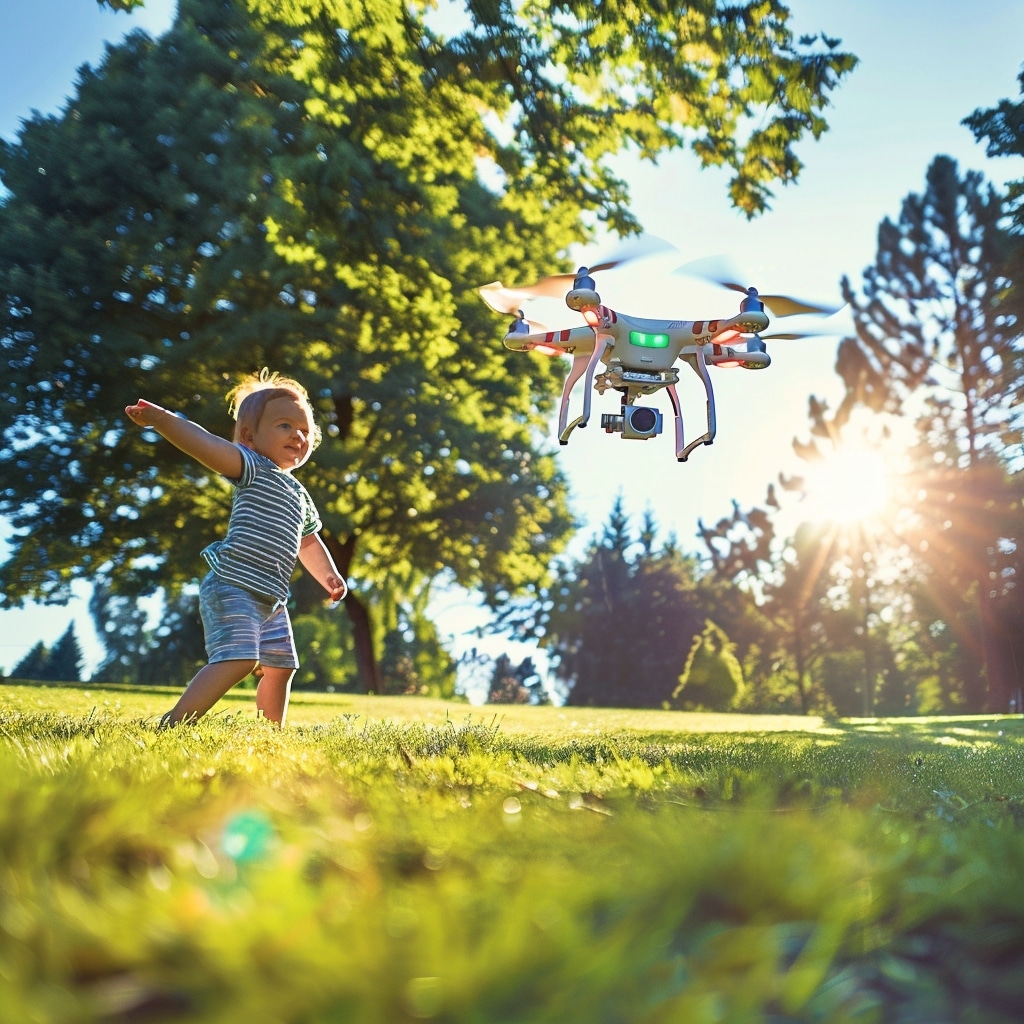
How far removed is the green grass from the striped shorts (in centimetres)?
243

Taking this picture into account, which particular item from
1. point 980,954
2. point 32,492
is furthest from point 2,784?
point 32,492

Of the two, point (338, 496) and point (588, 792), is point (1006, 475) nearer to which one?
point (338, 496)

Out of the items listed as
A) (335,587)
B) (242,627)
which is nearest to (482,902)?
(242,627)

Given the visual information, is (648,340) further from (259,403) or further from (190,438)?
(190,438)

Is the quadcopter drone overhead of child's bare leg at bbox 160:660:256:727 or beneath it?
overhead

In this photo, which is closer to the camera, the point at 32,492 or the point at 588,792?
the point at 588,792

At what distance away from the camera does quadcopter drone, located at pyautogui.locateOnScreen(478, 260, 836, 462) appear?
21.2 ft

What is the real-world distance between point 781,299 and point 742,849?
6.00 m

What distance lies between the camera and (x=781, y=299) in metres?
6.95

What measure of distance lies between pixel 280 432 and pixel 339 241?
5.07m

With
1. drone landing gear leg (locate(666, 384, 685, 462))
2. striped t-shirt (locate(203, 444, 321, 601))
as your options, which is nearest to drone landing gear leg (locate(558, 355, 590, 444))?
drone landing gear leg (locate(666, 384, 685, 462))

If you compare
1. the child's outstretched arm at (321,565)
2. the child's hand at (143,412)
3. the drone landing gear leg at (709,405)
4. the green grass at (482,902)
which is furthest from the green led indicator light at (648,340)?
the green grass at (482,902)

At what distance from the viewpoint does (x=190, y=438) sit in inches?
186

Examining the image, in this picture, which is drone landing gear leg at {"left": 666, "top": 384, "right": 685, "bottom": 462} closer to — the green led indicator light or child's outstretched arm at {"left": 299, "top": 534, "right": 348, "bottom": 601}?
the green led indicator light
